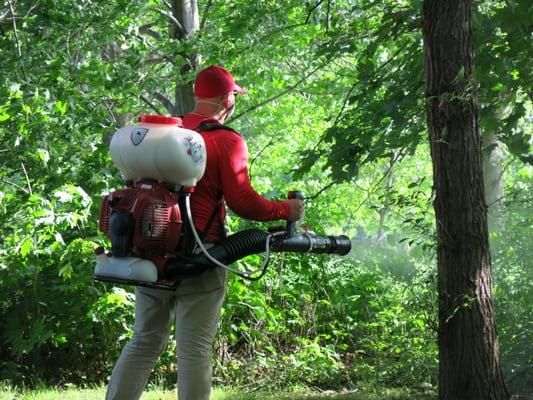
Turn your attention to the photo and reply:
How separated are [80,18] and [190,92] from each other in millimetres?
4381

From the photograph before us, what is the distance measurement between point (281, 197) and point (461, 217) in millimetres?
4469

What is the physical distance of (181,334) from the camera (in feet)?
12.0

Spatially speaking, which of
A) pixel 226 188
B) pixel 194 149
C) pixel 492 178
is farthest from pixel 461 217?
pixel 492 178

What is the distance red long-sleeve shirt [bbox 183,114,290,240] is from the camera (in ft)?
11.6

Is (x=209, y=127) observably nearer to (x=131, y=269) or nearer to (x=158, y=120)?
(x=158, y=120)

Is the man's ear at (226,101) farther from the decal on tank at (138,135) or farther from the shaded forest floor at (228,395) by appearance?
the shaded forest floor at (228,395)

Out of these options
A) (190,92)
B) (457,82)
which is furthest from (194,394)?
(190,92)

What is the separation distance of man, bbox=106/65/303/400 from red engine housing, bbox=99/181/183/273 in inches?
8.0

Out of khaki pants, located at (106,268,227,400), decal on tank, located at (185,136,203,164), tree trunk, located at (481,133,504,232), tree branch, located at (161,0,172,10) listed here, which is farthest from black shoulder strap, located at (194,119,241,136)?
tree branch, located at (161,0,172,10)

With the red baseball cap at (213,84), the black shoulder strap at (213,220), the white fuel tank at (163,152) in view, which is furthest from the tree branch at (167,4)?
the white fuel tank at (163,152)

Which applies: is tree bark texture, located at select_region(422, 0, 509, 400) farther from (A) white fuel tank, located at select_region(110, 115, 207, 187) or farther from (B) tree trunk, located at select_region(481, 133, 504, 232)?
(A) white fuel tank, located at select_region(110, 115, 207, 187)

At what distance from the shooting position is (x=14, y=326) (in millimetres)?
6312

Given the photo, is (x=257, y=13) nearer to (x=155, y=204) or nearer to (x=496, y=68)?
(x=496, y=68)

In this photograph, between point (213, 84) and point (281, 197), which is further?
point (281, 197)
